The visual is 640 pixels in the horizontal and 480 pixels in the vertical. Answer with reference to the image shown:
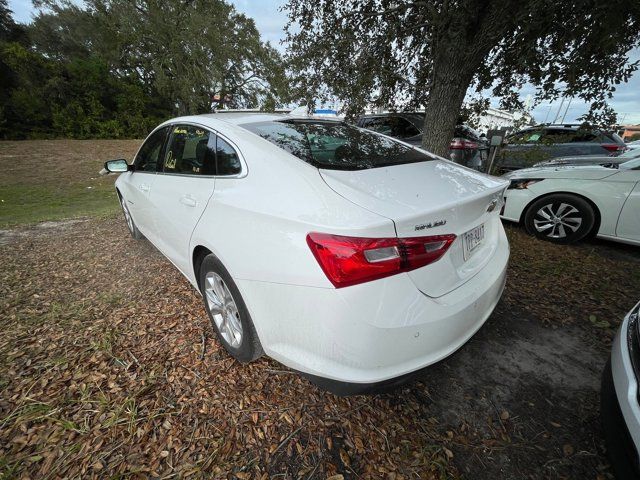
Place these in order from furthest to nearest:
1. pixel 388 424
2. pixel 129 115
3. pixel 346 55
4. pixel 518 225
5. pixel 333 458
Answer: pixel 129 115 < pixel 346 55 < pixel 518 225 < pixel 388 424 < pixel 333 458

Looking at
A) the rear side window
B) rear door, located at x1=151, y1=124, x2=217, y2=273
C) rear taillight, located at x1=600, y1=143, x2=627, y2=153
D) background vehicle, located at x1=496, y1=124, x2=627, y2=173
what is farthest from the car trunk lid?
rear taillight, located at x1=600, y1=143, x2=627, y2=153

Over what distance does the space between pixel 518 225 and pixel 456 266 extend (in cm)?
374

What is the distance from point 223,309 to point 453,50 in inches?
170

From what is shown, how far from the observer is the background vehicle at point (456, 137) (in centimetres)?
654

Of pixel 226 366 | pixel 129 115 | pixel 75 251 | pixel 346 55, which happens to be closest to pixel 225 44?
pixel 129 115

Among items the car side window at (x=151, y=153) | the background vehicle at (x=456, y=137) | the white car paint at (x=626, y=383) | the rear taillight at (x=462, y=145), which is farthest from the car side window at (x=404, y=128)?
the white car paint at (x=626, y=383)

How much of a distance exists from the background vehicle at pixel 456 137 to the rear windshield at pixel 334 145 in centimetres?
452

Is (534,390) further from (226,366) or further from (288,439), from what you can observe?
(226,366)

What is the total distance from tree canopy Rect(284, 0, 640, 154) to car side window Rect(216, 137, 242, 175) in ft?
10.1

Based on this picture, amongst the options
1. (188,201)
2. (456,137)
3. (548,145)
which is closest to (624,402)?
(188,201)

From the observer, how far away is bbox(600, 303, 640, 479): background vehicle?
1.15 meters

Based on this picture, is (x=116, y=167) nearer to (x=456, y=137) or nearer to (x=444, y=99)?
(x=444, y=99)

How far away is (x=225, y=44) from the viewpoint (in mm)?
22359

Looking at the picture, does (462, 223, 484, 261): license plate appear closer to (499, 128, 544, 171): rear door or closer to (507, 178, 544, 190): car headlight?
(507, 178, 544, 190): car headlight
